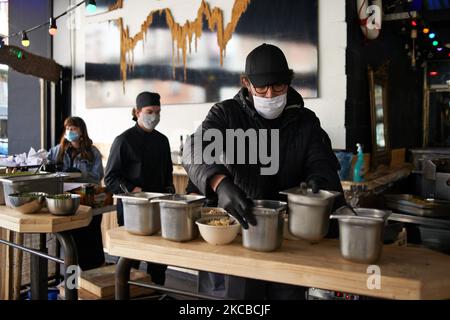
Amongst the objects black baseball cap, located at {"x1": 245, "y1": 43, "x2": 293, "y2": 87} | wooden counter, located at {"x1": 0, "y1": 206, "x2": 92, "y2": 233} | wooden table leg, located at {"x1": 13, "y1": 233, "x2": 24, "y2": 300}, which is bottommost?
wooden table leg, located at {"x1": 13, "y1": 233, "x2": 24, "y2": 300}

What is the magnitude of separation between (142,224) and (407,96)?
18.7ft

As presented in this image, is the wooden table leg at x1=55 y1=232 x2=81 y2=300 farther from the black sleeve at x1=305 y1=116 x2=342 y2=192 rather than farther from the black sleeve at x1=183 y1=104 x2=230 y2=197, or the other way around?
the black sleeve at x1=305 y1=116 x2=342 y2=192

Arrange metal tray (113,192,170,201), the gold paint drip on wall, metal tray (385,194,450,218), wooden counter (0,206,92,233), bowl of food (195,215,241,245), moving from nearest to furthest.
Result: bowl of food (195,215,241,245), metal tray (113,192,170,201), wooden counter (0,206,92,233), metal tray (385,194,450,218), the gold paint drip on wall

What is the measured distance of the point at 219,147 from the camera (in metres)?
2.00

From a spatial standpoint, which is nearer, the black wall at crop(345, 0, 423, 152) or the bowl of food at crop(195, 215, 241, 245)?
the bowl of food at crop(195, 215, 241, 245)

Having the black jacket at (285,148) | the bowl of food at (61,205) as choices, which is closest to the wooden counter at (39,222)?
the bowl of food at (61,205)

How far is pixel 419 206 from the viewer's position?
335 centimetres

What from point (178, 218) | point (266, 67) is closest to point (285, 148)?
point (266, 67)

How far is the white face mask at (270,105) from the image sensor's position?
201cm

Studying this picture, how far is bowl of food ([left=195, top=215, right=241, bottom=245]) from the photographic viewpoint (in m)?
1.68

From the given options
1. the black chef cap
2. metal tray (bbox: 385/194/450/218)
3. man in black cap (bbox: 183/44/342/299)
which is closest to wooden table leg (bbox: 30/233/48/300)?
man in black cap (bbox: 183/44/342/299)

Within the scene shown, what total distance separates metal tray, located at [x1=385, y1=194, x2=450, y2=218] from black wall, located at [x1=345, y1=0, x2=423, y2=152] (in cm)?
68

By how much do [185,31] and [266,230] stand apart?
12.9ft

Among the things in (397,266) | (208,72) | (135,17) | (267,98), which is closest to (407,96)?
(208,72)
